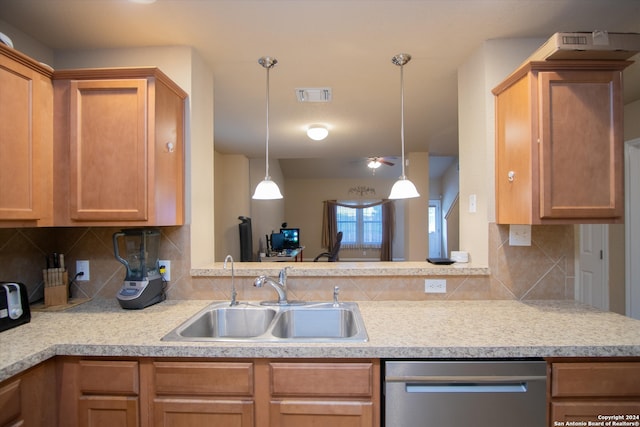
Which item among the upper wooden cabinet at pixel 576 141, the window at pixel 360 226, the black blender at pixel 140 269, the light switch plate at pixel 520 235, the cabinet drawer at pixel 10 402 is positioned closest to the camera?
the cabinet drawer at pixel 10 402

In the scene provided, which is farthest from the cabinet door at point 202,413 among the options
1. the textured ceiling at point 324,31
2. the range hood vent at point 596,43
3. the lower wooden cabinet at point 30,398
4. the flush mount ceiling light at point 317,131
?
the flush mount ceiling light at point 317,131

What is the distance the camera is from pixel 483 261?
1.83 m

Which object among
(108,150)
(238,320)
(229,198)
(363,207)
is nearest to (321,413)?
(238,320)

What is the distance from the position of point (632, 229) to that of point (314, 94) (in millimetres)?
2978

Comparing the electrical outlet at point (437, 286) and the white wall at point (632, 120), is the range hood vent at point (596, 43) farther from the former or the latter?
the white wall at point (632, 120)

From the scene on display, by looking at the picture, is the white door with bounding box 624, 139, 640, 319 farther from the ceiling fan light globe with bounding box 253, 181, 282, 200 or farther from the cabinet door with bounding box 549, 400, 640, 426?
the ceiling fan light globe with bounding box 253, 181, 282, 200

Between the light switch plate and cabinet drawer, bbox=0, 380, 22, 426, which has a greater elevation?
the light switch plate

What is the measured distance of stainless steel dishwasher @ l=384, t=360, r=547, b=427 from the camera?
1.19 m

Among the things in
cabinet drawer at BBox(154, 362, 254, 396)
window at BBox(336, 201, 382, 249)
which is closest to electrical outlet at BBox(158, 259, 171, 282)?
cabinet drawer at BBox(154, 362, 254, 396)

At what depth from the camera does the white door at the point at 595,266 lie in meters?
2.98

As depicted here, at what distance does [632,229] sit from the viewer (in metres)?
2.69

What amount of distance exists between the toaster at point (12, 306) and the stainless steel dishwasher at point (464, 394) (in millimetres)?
1642

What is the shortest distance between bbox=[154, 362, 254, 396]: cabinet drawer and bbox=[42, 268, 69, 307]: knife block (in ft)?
3.05

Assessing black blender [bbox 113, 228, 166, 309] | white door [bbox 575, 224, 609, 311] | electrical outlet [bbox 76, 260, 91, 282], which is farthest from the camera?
white door [bbox 575, 224, 609, 311]
